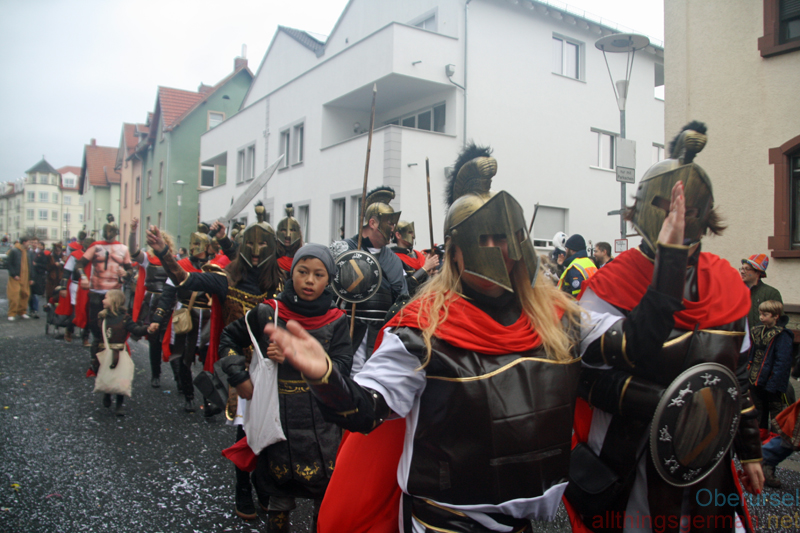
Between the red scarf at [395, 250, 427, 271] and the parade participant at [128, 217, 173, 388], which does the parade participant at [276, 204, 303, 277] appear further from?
the parade participant at [128, 217, 173, 388]

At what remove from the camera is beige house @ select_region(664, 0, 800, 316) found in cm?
899

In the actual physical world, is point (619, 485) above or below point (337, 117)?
below

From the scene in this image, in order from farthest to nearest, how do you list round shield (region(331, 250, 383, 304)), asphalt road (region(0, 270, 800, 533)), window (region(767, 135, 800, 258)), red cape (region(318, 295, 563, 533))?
window (region(767, 135, 800, 258)) < round shield (region(331, 250, 383, 304)) < asphalt road (region(0, 270, 800, 533)) < red cape (region(318, 295, 563, 533))

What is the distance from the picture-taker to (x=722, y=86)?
9930 millimetres

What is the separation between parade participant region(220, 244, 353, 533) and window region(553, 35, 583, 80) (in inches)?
693

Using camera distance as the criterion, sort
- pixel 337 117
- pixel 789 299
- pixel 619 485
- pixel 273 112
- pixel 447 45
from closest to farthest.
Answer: pixel 619 485 < pixel 789 299 < pixel 447 45 < pixel 337 117 < pixel 273 112

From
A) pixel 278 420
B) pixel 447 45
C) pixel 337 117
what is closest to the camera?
pixel 278 420

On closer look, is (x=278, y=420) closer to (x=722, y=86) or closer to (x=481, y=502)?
(x=481, y=502)

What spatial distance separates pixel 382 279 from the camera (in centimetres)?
516

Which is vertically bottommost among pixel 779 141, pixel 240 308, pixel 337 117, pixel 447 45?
pixel 240 308

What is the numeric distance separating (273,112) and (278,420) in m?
20.1

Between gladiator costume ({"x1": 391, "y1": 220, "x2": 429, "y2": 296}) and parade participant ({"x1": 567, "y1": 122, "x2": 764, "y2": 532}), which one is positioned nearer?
parade participant ({"x1": 567, "y1": 122, "x2": 764, "y2": 532})

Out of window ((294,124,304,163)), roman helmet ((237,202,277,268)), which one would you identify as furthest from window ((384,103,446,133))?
roman helmet ((237,202,277,268))

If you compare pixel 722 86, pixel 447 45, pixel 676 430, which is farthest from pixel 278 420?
pixel 447 45
